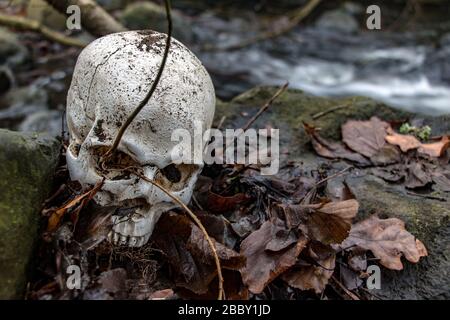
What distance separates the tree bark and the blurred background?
1040mm

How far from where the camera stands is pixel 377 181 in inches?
100

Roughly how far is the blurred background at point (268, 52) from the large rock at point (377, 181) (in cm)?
222

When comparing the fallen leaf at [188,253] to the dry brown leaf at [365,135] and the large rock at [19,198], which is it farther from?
the dry brown leaf at [365,135]

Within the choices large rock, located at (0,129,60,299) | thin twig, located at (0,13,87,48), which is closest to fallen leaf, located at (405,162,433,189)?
large rock, located at (0,129,60,299)

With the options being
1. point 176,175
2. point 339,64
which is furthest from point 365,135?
point 339,64

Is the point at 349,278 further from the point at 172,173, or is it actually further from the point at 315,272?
the point at 172,173

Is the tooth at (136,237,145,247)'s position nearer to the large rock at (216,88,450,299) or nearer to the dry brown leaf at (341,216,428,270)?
the dry brown leaf at (341,216,428,270)

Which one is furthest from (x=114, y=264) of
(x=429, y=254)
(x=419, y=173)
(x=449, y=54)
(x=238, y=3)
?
(x=238, y=3)

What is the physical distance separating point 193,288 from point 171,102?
675 mm

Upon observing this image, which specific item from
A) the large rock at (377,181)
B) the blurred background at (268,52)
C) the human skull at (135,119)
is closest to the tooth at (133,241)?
the human skull at (135,119)

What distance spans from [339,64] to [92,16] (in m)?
4.93

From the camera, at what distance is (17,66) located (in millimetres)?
A: 6312

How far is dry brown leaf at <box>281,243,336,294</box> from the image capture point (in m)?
1.82

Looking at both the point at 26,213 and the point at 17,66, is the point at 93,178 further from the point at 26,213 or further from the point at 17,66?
the point at 17,66
